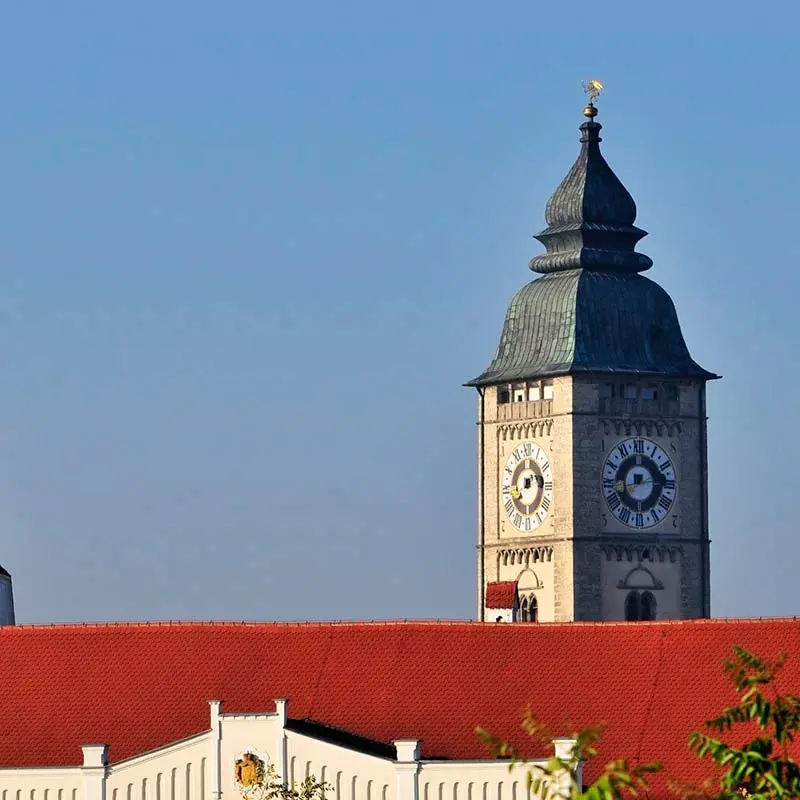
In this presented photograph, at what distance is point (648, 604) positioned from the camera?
108 m

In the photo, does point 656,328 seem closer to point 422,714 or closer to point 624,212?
point 624,212

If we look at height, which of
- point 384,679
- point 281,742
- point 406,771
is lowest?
point 406,771

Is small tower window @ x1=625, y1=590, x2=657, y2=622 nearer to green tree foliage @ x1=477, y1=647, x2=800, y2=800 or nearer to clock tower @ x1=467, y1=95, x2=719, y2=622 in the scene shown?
clock tower @ x1=467, y1=95, x2=719, y2=622

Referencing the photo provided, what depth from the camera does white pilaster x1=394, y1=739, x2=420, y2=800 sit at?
199 ft

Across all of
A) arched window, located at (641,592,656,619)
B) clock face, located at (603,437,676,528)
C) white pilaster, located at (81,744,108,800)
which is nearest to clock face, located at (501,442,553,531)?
clock face, located at (603,437,676,528)

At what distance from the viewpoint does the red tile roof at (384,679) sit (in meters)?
63.4

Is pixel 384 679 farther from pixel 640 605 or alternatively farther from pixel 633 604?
pixel 640 605

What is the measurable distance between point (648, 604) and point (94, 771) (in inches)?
1915

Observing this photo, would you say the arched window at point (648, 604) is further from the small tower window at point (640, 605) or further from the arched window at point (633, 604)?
the arched window at point (633, 604)

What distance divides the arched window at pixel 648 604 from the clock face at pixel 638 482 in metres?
2.43

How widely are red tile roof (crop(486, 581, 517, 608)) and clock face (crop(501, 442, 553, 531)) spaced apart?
274 inches

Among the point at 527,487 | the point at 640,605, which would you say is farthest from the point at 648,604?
the point at 527,487

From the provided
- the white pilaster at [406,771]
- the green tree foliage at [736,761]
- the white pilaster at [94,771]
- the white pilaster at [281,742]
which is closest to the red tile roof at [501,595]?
the white pilaster at [94,771]

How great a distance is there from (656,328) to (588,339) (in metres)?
2.33
